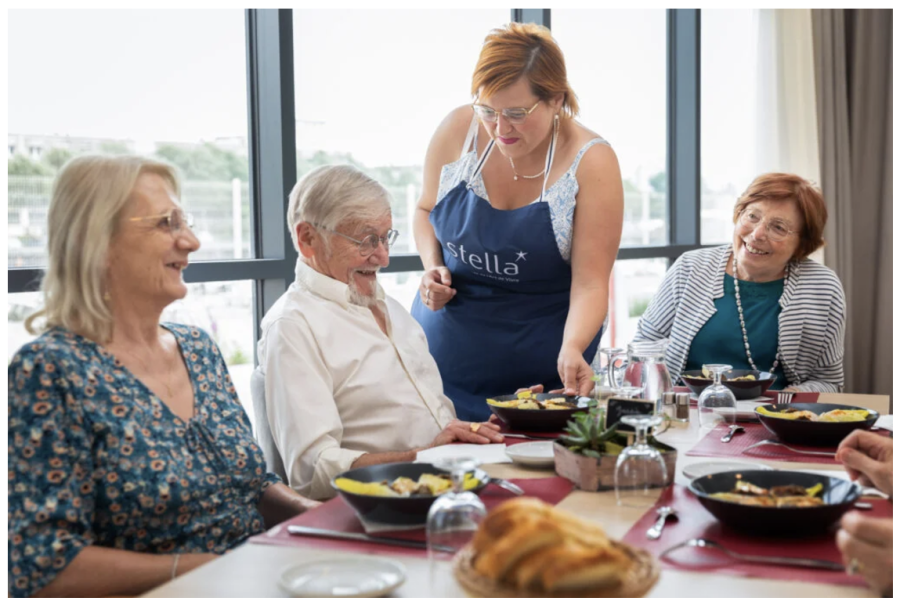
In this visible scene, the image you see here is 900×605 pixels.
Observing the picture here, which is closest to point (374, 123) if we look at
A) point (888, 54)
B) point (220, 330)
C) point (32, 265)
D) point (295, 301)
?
point (220, 330)

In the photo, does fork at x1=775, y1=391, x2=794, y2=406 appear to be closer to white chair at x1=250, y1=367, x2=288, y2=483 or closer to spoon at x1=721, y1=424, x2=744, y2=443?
spoon at x1=721, y1=424, x2=744, y2=443

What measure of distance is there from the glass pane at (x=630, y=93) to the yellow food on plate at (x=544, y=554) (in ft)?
14.9

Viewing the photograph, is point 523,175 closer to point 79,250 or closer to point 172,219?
point 172,219

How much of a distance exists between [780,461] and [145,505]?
1.26 metres

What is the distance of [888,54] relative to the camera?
5941 mm

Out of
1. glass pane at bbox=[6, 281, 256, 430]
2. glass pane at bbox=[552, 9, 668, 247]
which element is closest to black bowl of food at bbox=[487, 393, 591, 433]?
glass pane at bbox=[6, 281, 256, 430]

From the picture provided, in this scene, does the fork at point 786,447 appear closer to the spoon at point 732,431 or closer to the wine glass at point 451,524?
the spoon at point 732,431

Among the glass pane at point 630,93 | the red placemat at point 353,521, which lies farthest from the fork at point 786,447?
the glass pane at point 630,93

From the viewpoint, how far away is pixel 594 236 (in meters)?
2.76

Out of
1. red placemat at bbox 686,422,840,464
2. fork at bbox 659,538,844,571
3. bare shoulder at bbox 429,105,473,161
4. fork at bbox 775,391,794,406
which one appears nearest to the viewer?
fork at bbox 659,538,844,571

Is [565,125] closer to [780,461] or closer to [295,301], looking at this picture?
[295,301]

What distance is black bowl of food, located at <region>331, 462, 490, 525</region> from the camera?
1413 millimetres

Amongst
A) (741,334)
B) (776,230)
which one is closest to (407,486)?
(741,334)

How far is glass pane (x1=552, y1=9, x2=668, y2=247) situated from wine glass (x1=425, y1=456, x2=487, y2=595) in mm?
4335
